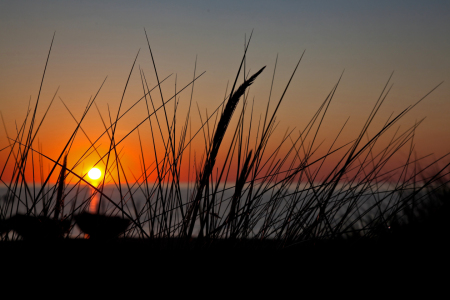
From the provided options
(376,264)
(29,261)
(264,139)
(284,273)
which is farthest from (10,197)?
(376,264)

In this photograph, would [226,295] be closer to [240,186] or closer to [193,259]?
[193,259]

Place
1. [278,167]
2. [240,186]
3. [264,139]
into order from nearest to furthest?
[240,186] → [264,139] → [278,167]

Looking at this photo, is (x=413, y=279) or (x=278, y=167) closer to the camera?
(x=413, y=279)

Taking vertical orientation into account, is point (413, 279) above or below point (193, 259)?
below

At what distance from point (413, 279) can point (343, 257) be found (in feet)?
0.53

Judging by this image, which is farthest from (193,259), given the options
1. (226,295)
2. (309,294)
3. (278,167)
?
(278,167)

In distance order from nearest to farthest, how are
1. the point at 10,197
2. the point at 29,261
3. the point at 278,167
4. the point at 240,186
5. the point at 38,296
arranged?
the point at 38,296 < the point at 29,261 < the point at 240,186 < the point at 10,197 < the point at 278,167

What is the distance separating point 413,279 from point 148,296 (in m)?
0.47

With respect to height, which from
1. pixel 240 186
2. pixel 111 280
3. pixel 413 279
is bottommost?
pixel 413 279

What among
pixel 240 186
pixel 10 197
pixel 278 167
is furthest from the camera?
pixel 278 167

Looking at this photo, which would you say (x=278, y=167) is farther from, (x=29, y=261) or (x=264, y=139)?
(x=29, y=261)

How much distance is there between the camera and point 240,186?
98 cm

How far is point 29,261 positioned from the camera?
0.80m

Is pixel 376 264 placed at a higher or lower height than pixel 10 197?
lower
